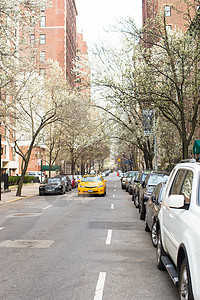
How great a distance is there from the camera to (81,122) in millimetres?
26172

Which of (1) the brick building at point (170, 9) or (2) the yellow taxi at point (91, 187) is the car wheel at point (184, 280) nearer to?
(1) the brick building at point (170, 9)

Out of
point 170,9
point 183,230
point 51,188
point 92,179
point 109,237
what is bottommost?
point 109,237

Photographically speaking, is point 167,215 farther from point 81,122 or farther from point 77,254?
point 81,122

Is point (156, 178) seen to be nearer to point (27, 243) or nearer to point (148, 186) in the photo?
point (148, 186)

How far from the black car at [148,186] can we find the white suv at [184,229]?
6.39m

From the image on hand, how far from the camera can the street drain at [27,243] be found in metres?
8.28

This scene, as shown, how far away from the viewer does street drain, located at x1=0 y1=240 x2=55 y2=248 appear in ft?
27.2

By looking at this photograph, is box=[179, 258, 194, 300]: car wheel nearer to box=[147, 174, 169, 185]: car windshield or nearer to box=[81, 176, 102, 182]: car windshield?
box=[147, 174, 169, 185]: car windshield

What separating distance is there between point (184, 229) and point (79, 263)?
314 centimetres

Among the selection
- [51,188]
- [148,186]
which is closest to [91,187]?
[51,188]

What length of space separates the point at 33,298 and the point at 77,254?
104 inches

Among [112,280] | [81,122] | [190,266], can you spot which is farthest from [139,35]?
[190,266]

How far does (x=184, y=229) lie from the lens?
4.14 m

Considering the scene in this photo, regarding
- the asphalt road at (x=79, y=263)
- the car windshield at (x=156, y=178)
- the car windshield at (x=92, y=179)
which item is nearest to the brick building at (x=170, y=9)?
the car windshield at (x=156, y=178)
